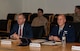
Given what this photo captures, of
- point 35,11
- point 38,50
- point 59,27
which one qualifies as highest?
point 35,11

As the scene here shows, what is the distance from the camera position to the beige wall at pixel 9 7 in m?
12.3

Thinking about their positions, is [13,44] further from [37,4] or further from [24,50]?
[37,4]

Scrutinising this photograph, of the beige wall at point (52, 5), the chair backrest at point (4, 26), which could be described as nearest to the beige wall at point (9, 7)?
the beige wall at point (52, 5)

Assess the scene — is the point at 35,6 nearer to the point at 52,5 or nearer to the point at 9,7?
the point at 52,5

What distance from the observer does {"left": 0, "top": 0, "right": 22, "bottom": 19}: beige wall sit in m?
12.3

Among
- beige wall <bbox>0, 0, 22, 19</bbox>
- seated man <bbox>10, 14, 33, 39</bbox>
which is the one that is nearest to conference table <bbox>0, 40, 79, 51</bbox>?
seated man <bbox>10, 14, 33, 39</bbox>

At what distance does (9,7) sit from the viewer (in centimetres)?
1266

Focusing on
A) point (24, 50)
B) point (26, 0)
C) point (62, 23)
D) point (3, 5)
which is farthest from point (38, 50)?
point (26, 0)

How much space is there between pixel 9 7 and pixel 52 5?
1.93 metres

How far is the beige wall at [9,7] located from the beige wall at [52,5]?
320 millimetres

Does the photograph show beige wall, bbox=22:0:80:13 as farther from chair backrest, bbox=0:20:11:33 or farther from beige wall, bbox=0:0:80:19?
chair backrest, bbox=0:20:11:33

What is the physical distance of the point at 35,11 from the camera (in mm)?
13117

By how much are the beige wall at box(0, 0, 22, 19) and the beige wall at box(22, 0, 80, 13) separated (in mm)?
320

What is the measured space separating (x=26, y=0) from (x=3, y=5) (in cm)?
144
